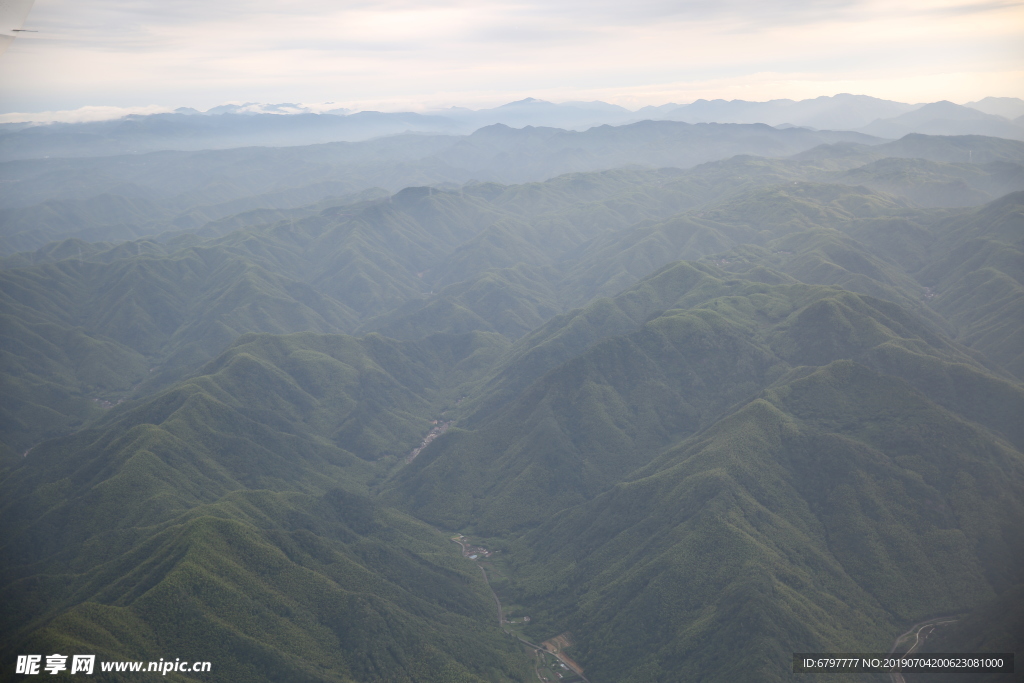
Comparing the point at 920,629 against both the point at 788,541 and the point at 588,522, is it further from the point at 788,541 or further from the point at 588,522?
the point at 588,522

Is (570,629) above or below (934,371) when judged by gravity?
below

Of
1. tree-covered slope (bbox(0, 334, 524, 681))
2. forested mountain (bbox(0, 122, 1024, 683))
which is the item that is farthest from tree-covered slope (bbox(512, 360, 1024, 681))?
tree-covered slope (bbox(0, 334, 524, 681))

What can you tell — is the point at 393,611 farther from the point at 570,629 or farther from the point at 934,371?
the point at 934,371

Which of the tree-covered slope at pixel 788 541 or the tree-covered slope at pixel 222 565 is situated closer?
the tree-covered slope at pixel 222 565

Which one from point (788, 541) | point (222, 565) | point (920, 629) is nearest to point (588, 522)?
point (788, 541)

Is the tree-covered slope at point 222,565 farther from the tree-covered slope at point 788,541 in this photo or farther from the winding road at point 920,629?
the winding road at point 920,629

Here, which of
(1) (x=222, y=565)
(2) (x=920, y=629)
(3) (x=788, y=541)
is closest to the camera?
(1) (x=222, y=565)

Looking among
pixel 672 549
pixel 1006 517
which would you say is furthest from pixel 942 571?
pixel 672 549

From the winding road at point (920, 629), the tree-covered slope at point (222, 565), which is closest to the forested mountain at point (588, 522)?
the tree-covered slope at point (222, 565)

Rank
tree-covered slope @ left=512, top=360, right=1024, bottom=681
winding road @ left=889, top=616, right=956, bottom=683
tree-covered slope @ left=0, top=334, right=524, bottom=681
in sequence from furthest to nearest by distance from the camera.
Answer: tree-covered slope @ left=512, top=360, right=1024, bottom=681
winding road @ left=889, top=616, right=956, bottom=683
tree-covered slope @ left=0, top=334, right=524, bottom=681

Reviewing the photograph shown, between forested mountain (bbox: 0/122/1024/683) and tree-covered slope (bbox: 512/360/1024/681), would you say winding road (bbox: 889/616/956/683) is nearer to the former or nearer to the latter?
forested mountain (bbox: 0/122/1024/683)

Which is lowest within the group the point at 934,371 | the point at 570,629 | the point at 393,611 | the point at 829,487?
the point at 570,629
